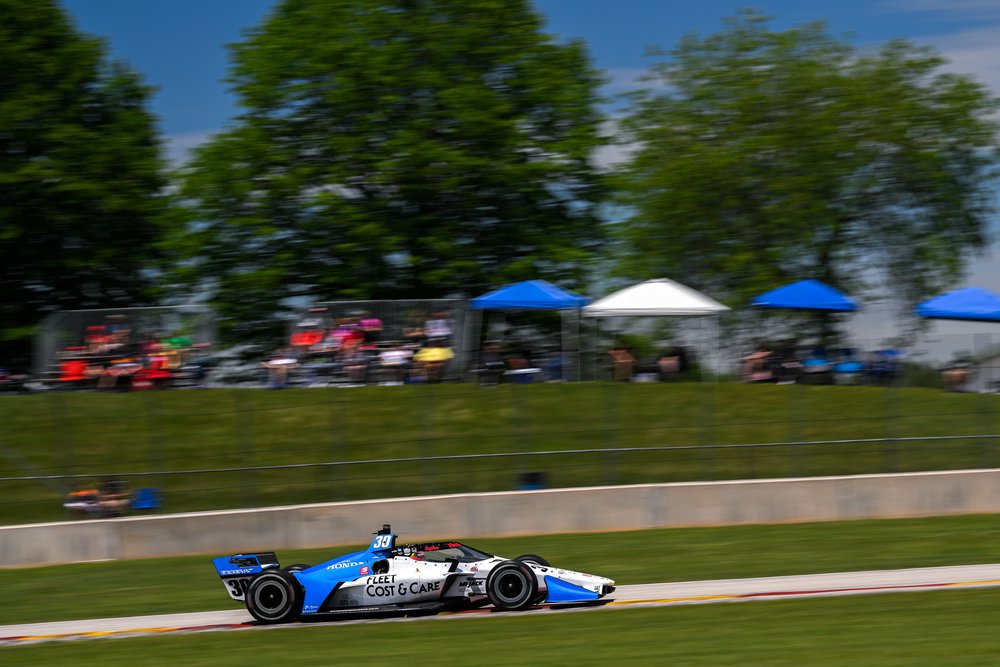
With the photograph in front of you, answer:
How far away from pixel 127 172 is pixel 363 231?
825 cm

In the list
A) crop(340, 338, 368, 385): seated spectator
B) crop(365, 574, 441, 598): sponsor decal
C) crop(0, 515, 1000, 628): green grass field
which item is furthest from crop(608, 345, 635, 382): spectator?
crop(365, 574, 441, 598): sponsor decal

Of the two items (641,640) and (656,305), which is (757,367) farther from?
(641,640)

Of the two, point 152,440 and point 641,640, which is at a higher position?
point 152,440

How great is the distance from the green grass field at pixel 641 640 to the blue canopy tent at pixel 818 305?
38.4 ft

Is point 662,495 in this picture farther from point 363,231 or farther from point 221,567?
point 363,231

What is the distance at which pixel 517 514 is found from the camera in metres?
20.1

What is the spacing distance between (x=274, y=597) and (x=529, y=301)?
12626 mm

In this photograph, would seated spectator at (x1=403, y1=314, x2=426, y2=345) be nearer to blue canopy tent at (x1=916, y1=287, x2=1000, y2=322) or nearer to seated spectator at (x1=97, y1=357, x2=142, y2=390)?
seated spectator at (x1=97, y1=357, x2=142, y2=390)

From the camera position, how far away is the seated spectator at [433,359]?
945 inches

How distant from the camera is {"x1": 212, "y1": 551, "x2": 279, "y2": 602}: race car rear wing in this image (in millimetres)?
13234

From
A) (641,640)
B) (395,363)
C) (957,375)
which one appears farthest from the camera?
(395,363)

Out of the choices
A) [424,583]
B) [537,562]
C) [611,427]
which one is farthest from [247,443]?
[537,562]

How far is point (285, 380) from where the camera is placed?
23906 millimetres

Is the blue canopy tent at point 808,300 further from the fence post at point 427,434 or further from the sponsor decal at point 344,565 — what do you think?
the sponsor decal at point 344,565
